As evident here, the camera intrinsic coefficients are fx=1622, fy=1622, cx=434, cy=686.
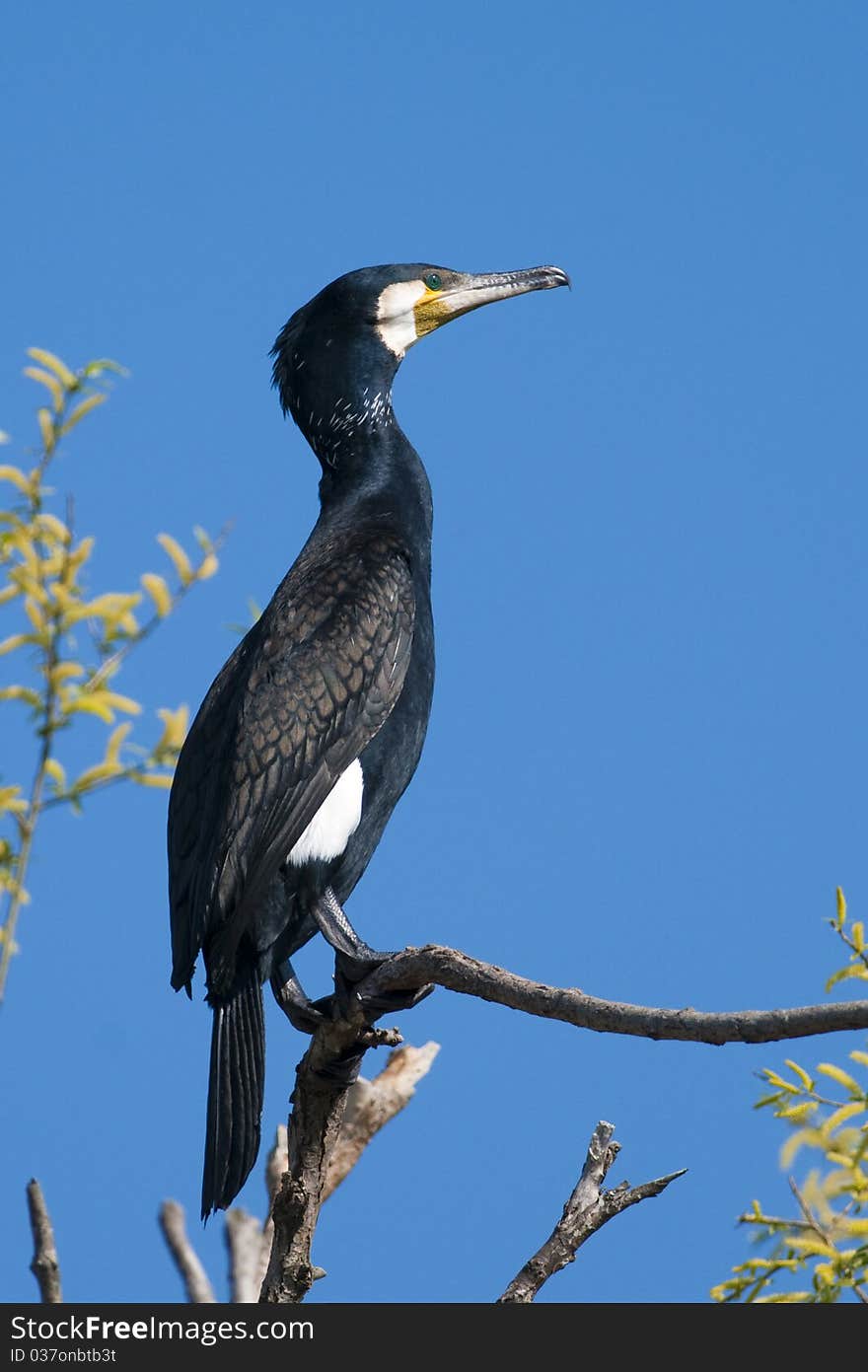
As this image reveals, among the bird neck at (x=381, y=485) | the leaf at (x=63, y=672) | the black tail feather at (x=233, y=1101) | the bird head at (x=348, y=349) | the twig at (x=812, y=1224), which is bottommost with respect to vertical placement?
the twig at (x=812, y=1224)

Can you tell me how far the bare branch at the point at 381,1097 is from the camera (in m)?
4.03

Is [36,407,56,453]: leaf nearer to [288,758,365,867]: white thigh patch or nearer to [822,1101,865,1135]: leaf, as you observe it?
[288,758,365,867]: white thigh patch

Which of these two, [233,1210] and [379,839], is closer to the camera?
[379,839]

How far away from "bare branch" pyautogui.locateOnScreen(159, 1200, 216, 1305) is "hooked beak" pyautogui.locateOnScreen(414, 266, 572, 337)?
232 centimetres

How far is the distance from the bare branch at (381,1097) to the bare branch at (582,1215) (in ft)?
3.47

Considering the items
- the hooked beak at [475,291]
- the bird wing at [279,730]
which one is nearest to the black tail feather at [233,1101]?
the bird wing at [279,730]

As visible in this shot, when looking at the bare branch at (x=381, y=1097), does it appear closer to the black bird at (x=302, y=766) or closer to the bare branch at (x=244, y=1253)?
the bare branch at (x=244, y=1253)

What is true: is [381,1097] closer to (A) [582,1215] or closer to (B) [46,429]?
(A) [582,1215]

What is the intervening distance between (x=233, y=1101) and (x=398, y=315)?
2.06 meters
